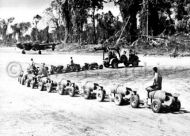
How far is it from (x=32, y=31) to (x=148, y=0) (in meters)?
95.4

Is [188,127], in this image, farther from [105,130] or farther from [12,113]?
[12,113]

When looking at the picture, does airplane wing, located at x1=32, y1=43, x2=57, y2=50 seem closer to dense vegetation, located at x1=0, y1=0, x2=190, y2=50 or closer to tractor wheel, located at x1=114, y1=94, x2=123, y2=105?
dense vegetation, located at x1=0, y1=0, x2=190, y2=50

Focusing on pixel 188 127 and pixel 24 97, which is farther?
pixel 24 97

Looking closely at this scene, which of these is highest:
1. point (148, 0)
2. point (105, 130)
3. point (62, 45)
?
point (148, 0)

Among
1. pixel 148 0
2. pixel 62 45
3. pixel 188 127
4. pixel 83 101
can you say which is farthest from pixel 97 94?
pixel 62 45

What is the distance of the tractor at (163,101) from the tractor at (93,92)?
125 inches

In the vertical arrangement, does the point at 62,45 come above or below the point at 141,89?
above

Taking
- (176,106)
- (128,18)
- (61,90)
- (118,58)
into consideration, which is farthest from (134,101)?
(128,18)

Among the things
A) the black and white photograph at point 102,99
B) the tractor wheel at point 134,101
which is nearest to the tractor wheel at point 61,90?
the black and white photograph at point 102,99

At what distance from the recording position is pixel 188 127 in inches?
483

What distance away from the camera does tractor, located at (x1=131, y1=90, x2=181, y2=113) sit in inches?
551

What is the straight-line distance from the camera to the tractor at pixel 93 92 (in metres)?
16.8

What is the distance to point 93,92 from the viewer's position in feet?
58.9

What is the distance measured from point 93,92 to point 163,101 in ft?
15.9
